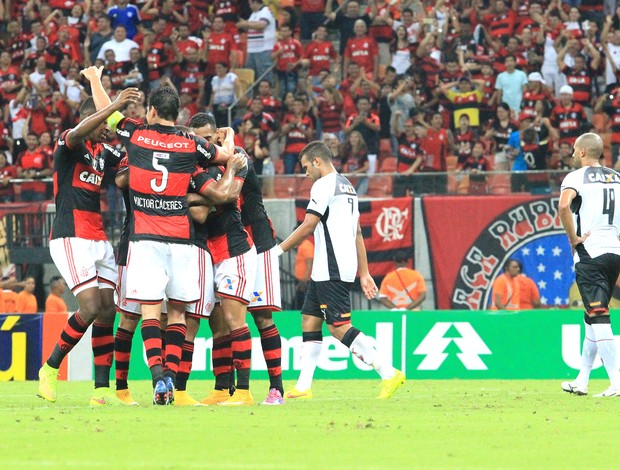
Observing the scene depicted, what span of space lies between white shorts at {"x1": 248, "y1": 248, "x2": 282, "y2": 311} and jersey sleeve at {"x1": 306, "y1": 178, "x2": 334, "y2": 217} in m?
0.60

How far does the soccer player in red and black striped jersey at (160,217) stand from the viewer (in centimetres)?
930

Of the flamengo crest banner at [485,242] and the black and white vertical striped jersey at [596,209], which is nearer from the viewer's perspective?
the black and white vertical striped jersey at [596,209]

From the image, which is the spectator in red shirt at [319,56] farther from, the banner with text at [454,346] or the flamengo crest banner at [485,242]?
the banner with text at [454,346]

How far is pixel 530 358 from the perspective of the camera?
1688 cm

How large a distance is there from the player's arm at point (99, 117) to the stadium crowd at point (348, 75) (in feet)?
29.8

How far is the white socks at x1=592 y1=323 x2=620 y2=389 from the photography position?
1116 centimetres

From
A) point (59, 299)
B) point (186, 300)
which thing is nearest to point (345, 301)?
point (186, 300)

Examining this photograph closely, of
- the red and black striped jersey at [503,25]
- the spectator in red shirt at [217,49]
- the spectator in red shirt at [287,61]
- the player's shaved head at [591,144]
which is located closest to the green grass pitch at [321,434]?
the player's shaved head at [591,144]

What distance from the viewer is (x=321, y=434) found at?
737 centimetres

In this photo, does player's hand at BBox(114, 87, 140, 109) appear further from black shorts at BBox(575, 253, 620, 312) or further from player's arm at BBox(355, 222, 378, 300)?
black shorts at BBox(575, 253, 620, 312)

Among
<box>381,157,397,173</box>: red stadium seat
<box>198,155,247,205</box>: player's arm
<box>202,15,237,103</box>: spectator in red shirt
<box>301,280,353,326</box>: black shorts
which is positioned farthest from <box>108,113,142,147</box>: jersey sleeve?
<box>202,15,237,103</box>: spectator in red shirt

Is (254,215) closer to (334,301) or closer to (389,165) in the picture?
(334,301)

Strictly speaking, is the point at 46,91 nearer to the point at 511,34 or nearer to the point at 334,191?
the point at 511,34

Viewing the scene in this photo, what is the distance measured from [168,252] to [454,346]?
8255mm
